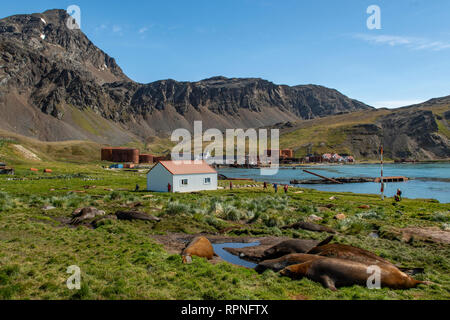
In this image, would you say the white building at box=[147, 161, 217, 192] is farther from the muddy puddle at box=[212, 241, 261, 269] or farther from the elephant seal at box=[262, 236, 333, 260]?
the elephant seal at box=[262, 236, 333, 260]

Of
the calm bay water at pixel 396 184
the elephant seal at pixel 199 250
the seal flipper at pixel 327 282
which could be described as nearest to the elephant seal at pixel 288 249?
the elephant seal at pixel 199 250

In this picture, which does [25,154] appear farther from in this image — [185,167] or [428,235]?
[428,235]

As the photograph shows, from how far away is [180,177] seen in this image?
47.5 m

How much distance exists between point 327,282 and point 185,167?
135 feet

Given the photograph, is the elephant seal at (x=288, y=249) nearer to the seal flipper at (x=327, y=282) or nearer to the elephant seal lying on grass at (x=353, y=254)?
the elephant seal lying on grass at (x=353, y=254)

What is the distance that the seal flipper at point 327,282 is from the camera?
10.0 metres

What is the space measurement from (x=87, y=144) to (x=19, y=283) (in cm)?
19376

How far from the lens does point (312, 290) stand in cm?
985

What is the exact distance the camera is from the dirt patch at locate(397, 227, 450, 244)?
62.1ft

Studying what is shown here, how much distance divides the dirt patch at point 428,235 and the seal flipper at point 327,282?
37.2ft

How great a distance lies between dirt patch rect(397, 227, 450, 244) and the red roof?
107 feet
